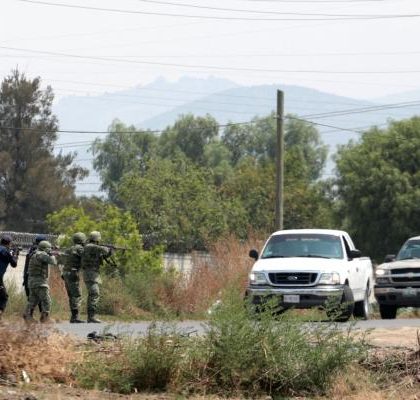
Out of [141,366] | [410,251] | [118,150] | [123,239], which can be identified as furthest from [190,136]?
[141,366]

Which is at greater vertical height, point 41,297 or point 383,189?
point 383,189

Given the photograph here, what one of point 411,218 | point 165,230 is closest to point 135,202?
point 165,230

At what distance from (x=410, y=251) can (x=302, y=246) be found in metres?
3.84

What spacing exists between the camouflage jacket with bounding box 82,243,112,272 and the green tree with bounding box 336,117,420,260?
51640mm

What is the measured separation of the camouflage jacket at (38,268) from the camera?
21828 millimetres

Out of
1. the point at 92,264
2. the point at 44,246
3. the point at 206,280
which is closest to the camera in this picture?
the point at 44,246

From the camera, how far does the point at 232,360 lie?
13.4 metres

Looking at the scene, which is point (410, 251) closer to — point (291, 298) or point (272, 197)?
point (291, 298)

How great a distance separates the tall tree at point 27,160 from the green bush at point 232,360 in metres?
60.1

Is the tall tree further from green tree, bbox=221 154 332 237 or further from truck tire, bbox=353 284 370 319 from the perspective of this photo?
truck tire, bbox=353 284 370 319

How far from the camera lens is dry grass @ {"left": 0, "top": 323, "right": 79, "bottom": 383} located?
43.1 ft

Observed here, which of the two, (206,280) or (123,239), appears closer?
(206,280)

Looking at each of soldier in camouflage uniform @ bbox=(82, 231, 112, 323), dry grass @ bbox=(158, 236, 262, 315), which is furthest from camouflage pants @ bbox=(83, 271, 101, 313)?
dry grass @ bbox=(158, 236, 262, 315)

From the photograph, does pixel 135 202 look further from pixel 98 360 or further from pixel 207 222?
pixel 98 360
